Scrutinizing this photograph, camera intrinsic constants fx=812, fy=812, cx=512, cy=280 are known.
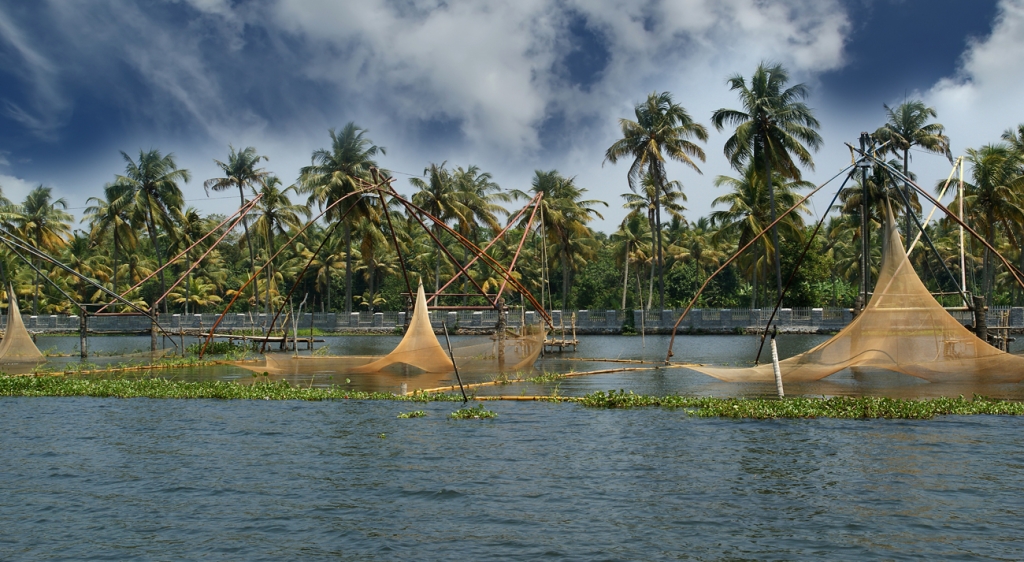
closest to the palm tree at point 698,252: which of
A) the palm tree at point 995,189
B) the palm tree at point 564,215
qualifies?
the palm tree at point 564,215

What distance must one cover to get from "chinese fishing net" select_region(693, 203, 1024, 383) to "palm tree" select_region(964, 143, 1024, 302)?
3035 centimetres

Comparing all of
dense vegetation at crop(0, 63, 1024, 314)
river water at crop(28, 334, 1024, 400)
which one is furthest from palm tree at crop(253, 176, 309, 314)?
river water at crop(28, 334, 1024, 400)

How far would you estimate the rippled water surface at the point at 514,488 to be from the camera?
983cm

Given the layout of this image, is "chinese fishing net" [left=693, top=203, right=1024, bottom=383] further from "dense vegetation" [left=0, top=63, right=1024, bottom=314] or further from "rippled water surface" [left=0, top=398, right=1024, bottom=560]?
"dense vegetation" [left=0, top=63, right=1024, bottom=314]

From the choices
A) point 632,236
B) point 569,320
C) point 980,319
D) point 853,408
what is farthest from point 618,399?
point 632,236

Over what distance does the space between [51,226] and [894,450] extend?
217 ft

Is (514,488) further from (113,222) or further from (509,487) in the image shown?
(113,222)

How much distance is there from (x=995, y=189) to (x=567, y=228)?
88.0 feet

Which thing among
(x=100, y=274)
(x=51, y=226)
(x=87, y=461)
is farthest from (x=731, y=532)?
(x=100, y=274)

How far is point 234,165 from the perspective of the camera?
60156mm

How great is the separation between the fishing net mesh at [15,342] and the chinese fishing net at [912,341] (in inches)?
1146

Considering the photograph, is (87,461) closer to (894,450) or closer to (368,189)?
(368,189)

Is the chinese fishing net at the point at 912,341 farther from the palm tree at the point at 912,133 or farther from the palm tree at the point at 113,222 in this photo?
the palm tree at the point at 113,222

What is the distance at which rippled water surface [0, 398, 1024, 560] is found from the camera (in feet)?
32.2
